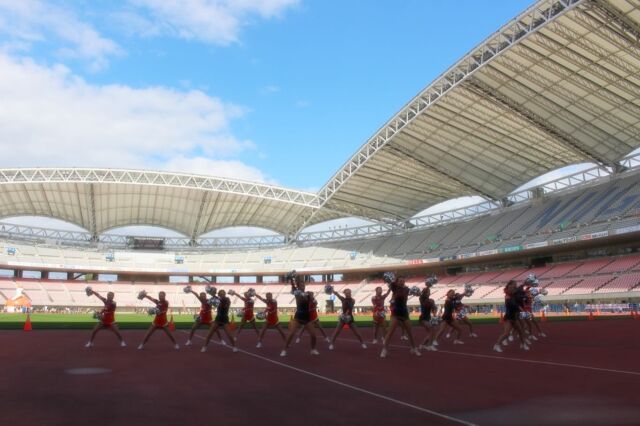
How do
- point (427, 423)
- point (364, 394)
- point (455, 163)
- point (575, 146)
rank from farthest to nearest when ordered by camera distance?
point (455, 163), point (575, 146), point (364, 394), point (427, 423)

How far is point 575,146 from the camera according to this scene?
42156 millimetres

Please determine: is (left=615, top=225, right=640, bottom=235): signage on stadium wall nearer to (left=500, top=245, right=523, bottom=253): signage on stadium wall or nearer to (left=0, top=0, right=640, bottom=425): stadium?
(left=0, top=0, right=640, bottom=425): stadium

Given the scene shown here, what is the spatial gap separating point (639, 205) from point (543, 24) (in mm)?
23208

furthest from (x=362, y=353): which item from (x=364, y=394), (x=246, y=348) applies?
(x=364, y=394)

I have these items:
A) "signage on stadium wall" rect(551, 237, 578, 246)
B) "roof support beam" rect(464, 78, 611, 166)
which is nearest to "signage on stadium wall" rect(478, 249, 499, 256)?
"signage on stadium wall" rect(551, 237, 578, 246)

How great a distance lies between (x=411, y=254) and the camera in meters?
64.2

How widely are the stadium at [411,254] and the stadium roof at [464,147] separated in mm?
196

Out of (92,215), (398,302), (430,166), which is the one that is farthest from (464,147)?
(92,215)

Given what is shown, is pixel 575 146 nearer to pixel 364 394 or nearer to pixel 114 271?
pixel 364 394

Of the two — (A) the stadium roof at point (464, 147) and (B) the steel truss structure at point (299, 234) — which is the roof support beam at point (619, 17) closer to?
(A) the stadium roof at point (464, 147)

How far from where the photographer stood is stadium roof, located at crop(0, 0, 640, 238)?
30922 millimetres

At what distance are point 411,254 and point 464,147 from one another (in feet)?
71.1

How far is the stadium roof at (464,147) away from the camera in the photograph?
3092 cm

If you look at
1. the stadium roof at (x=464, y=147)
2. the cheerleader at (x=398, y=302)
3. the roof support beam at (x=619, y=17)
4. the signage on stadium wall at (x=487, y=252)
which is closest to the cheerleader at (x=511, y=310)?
the cheerleader at (x=398, y=302)
